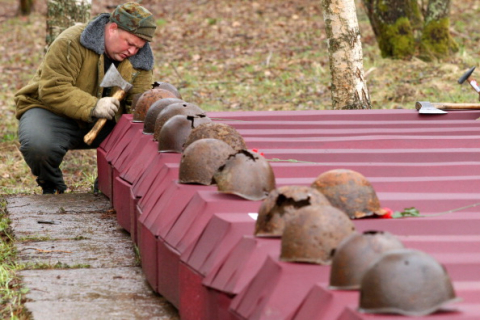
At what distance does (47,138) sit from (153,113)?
1491mm

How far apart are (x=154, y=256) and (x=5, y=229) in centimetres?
184

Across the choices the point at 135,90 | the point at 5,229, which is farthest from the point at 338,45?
the point at 5,229

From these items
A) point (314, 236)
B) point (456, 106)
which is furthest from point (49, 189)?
point (314, 236)

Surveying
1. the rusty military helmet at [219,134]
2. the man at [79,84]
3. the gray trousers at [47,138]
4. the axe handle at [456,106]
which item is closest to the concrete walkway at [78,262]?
the gray trousers at [47,138]

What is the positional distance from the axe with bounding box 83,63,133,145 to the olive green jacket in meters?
0.09

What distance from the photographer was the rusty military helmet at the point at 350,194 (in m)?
3.42

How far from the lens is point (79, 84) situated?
660 cm

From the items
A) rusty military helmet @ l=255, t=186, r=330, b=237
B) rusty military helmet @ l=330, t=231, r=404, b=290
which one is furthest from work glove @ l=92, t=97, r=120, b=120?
rusty military helmet @ l=330, t=231, r=404, b=290

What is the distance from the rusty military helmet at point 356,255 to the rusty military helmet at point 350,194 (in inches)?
31.1

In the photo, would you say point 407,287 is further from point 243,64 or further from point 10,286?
point 243,64

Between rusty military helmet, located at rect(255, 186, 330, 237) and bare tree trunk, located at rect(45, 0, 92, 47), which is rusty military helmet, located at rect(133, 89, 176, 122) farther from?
bare tree trunk, located at rect(45, 0, 92, 47)

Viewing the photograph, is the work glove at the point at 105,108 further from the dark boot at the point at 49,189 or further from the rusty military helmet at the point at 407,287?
the rusty military helmet at the point at 407,287

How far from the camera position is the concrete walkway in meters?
3.95

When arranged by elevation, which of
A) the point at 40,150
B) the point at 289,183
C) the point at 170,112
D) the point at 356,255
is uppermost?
the point at 356,255
